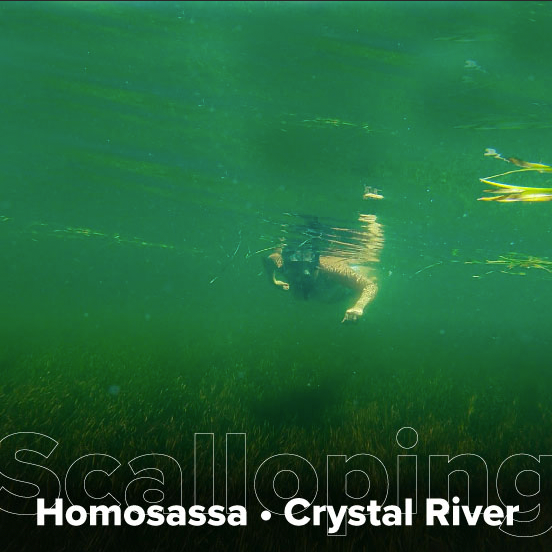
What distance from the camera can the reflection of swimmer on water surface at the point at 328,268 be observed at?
14625 mm

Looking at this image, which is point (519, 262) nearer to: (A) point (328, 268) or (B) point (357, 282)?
(A) point (328, 268)

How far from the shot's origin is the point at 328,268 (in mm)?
18156

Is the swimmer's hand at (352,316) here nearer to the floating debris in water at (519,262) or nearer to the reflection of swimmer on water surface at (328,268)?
the reflection of swimmer on water surface at (328,268)

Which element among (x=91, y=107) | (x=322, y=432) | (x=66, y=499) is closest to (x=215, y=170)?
(x=91, y=107)

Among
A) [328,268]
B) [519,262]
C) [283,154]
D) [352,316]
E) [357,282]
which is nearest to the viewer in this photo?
[352,316]

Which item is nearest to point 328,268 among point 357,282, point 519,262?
point 357,282

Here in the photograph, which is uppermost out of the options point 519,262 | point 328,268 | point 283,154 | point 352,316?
point 283,154

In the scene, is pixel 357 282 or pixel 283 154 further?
pixel 357 282

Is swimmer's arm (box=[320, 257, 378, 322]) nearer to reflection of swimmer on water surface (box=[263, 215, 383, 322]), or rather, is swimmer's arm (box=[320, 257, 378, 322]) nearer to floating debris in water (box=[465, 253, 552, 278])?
reflection of swimmer on water surface (box=[263, 215, 383, 322])

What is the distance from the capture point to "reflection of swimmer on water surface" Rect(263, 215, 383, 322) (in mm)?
14625

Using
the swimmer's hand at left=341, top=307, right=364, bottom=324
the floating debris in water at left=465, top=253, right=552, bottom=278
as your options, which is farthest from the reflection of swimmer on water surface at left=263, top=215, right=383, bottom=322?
the floating debris in water at left=465, top=253, right=552, bottom=278

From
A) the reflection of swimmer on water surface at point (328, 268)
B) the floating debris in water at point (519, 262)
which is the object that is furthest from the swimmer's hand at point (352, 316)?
the floating debris in water at point (519, 262)

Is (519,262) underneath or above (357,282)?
underneath

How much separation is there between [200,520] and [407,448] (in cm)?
426
